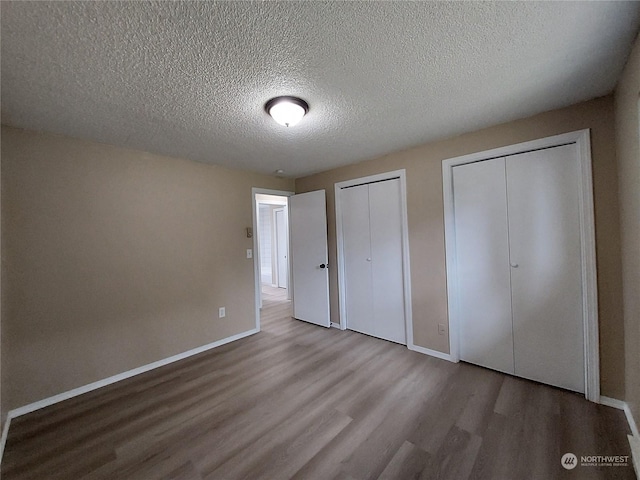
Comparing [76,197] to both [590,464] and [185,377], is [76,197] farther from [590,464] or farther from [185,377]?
[590,464]

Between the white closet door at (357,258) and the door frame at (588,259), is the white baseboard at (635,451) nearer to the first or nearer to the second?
the door frame at (588,259)

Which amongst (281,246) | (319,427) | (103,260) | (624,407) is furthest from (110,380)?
(281,246)

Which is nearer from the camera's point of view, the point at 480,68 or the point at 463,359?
the point at 480,68

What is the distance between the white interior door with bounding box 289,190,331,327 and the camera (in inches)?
141

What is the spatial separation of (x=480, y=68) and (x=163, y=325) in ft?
11.4

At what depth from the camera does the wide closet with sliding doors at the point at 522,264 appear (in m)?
1.93

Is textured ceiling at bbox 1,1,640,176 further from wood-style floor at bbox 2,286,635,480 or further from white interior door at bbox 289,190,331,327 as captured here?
wood-style floor at bbox 2,286,635,480

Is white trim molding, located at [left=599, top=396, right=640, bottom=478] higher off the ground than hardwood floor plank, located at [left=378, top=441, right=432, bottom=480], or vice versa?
white trim molding, located at [left=599, top=396, right=640, bottom=478]

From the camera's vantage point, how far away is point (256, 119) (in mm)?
1973

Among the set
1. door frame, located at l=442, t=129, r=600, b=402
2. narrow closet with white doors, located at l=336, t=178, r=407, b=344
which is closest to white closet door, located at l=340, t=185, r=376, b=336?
narrow closet with white doors, located at l=336, t=178, r=407, b=344

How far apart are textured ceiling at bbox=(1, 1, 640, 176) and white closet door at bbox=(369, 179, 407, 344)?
0.95 m

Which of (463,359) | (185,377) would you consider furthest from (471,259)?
(185,377)

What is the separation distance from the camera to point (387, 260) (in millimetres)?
3021

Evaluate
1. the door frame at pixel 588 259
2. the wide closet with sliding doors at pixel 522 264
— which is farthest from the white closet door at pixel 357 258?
the door frame at pixel 588 259
